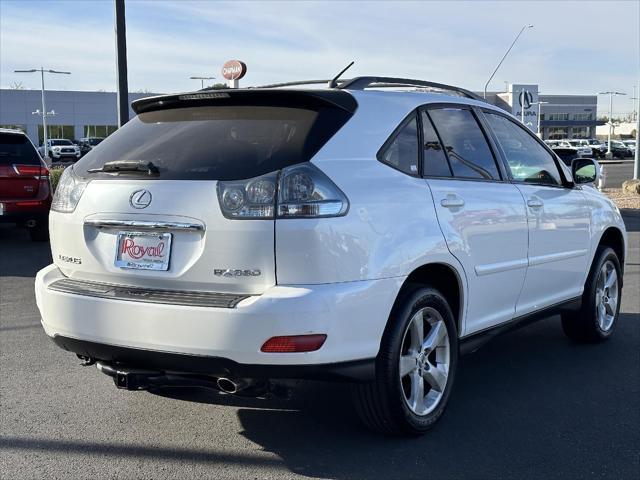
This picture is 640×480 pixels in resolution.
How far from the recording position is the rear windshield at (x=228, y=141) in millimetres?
3576

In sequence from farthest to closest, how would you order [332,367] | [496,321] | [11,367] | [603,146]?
[603,146], [11,367], [496,321], [332,367]

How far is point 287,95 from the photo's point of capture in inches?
148

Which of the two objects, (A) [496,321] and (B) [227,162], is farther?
(A) [496,321]

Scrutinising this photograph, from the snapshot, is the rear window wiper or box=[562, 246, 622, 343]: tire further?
box=[562, 246, 622, 343]: tire

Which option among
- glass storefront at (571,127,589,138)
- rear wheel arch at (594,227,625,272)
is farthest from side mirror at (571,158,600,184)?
glass storefront at (571,127,589,138)

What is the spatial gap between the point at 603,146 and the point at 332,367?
212ft

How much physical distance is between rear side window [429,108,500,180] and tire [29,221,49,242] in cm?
840

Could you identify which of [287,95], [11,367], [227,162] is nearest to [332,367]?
[227,162]

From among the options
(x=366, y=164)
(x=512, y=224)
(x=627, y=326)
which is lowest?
(x=627, y=326)

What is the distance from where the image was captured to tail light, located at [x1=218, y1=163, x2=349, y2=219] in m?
3.45

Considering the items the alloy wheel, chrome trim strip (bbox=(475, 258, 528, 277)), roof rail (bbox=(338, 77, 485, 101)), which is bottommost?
the alloy wheel

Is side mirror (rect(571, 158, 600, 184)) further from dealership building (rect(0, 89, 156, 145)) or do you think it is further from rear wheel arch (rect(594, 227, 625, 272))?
dealership building (rect(0, 89, 156, 145))

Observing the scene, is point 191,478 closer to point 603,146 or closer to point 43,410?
point 43,410

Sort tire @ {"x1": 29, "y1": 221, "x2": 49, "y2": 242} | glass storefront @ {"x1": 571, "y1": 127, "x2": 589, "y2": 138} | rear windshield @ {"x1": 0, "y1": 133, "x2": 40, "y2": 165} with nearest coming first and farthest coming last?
rear windshield @ {"x1": 0, "y1": 133, "x2": 40, "y2": 165}
tire @ {"x1": 29, "y1": 221, "x2": 49, "y2": 242}
glass storefront @ {"x1": 571, "y1": 127, "x2": 589, "y2": 138}
